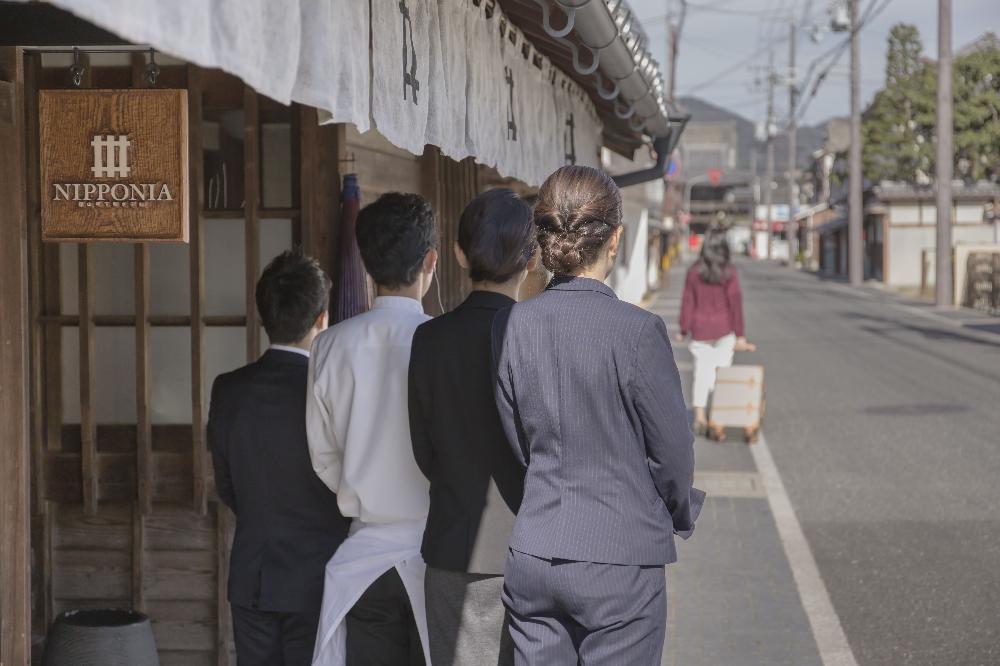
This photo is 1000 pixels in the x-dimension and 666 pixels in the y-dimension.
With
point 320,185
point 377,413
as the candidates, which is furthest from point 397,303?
point 320,185

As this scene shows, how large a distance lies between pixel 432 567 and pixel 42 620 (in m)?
2.12

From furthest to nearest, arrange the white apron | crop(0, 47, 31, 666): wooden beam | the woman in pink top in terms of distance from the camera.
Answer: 1. the woman in pink top
2. the white apron
3. crop(0, 47, 31, 666): wooden beam

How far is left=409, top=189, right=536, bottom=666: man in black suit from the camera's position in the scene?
3.02 meters

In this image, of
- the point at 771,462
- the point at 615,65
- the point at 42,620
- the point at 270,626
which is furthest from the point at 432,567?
the point at 771,462

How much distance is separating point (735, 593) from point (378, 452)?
3486 millimetres

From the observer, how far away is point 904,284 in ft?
159

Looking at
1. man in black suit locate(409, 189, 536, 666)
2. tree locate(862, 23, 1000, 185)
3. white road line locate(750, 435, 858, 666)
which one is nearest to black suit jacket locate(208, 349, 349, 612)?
man in black suit locate(409, 189, 536, 666)

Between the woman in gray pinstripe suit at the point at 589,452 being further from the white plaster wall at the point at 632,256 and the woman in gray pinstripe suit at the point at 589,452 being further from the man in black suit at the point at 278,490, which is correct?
the white plaster wall at the point at 632,256

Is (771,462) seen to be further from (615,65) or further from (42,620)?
(42,620)

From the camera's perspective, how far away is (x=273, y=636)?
3566mm

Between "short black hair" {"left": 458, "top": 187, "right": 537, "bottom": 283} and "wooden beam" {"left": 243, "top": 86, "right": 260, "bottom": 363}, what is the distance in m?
1.57

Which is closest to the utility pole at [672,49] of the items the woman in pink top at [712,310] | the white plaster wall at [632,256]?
the white plaster wall at [632,256]

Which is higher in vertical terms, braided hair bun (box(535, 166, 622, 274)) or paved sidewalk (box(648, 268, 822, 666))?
braided hair bun (box(535, 166, 622, 274))

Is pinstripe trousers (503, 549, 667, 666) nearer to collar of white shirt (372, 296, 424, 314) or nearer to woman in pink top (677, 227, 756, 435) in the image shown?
collar of white shirt (372, 296, 424, 314)
